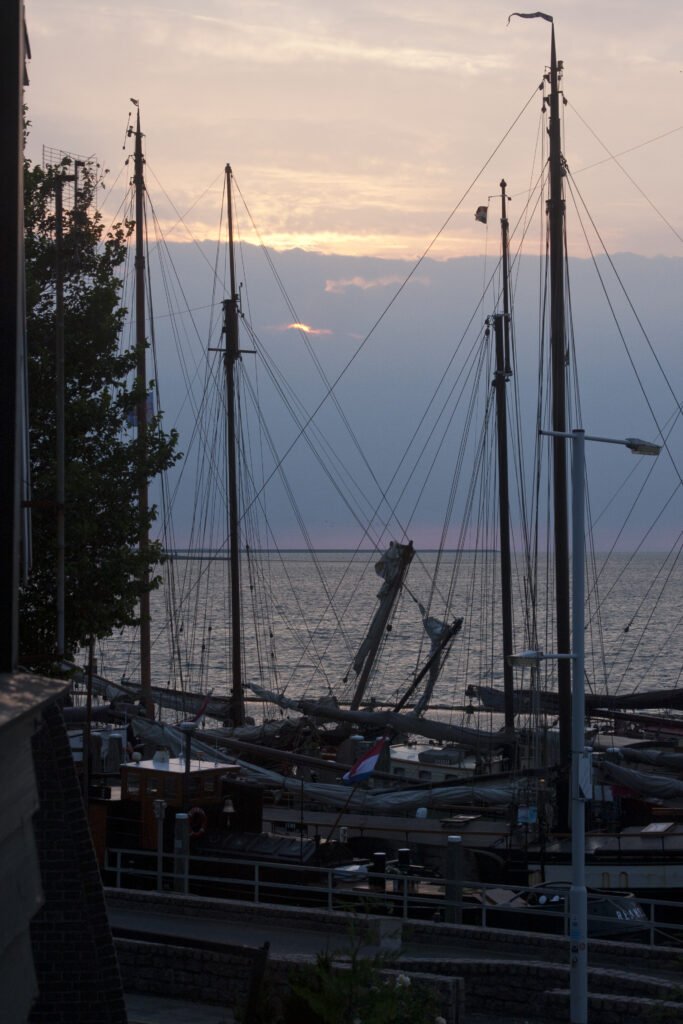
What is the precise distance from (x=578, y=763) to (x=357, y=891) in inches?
285

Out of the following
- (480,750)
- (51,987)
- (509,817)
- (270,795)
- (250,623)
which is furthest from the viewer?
(250,623)

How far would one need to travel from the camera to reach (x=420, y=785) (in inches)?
1193

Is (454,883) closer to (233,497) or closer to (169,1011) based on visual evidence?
(169,1011)

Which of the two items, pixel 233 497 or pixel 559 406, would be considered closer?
pixel 559 406

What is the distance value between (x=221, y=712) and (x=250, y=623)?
97.3m

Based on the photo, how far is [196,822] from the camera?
2189 centimetres

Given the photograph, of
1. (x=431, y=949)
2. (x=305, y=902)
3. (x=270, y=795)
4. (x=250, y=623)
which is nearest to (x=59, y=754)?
(x=431, y=949)

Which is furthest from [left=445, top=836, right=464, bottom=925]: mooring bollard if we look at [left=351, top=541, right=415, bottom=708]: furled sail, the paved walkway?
[left=351, top=541, right=415, bottom=708]: furled sail

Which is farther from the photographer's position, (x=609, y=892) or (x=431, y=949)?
(x=609, y=892)

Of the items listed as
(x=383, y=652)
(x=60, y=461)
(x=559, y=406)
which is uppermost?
(x=559, y=406)

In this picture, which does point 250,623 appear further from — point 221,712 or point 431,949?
point 431,949

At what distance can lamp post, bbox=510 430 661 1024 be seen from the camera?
13023 millimetres

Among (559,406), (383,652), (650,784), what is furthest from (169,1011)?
(383,652)

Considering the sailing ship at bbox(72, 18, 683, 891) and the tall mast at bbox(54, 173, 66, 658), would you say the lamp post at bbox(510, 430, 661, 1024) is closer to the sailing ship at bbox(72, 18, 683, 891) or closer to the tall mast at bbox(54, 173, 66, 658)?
the sailing ship at bbox(72, 18, 683, 891)
